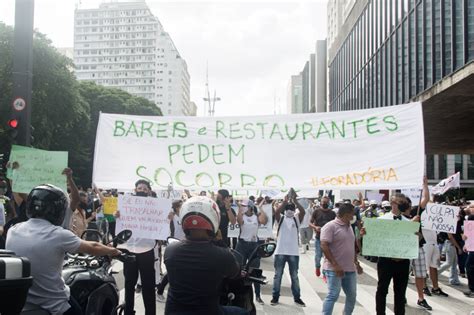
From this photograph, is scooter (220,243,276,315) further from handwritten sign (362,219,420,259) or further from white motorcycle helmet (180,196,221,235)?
handwritten sign (362,219,420,259)

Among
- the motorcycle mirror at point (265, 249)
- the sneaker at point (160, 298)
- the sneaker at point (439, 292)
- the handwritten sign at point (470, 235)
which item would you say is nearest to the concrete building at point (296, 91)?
the handwritten sign at point (470, 235)

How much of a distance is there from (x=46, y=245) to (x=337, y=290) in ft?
12.9

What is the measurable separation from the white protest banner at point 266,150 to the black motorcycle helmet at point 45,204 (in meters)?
2.64

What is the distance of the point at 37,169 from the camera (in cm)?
633

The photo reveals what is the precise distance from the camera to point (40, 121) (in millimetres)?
37188


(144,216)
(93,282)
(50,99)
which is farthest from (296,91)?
(93,282)

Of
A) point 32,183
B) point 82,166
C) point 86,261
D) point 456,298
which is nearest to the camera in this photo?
point 86,261

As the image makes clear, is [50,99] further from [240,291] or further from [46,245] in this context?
[240,291]

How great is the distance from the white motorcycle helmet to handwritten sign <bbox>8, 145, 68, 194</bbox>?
133 inches

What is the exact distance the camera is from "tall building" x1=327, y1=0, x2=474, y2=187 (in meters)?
18.8

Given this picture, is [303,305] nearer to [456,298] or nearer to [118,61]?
[456,298]

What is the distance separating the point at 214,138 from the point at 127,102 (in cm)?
6075

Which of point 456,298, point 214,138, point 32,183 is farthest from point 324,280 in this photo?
point 32,183

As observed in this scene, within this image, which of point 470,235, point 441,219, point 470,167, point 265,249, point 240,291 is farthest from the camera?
point 470,167
